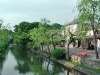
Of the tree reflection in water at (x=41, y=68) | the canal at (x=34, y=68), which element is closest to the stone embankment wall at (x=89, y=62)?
the canal at (x=34, y=68)

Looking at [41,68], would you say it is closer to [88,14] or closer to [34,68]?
[34,68]

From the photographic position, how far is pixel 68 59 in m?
27.6

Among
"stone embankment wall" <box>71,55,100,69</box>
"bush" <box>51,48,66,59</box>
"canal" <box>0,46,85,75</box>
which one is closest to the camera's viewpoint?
"stone embankment wall" <box>71,55,100,69</box>

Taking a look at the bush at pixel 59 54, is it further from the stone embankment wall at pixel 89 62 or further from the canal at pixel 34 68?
the stone embankment wall at pixel 89 62

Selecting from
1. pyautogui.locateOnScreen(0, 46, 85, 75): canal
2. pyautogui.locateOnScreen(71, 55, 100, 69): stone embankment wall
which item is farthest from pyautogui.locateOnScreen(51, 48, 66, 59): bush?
pyautogui.locateOnScreen(71, 55, 100, 69): stone embankment wall

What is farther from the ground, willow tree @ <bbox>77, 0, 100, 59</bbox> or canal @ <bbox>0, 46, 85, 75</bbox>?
willow tree @ <bbox>77, 0, 100, 59</bbox>

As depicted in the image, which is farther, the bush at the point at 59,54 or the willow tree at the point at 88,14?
the bush at the point at 59,54

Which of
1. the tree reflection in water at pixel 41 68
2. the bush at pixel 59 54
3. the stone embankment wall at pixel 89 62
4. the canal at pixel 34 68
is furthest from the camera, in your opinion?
the bush at pixel 59 54

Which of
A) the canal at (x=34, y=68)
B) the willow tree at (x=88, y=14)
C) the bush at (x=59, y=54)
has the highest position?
the willow tree at (x=88, y=14)

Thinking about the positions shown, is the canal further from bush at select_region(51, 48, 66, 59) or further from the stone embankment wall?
the stone embankment wall

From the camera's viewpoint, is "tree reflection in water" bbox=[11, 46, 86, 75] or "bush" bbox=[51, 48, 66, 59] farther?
"bush" bbox=[51, 48, 66, 59]

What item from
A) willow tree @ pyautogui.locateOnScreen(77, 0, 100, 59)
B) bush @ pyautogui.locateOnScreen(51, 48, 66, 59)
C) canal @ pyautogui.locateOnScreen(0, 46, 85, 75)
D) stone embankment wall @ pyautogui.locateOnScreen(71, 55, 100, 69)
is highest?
willow tree @ pyautogui.locateOnScreen(77, 0, 100, 59)

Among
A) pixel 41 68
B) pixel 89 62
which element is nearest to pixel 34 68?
pixel 41 68

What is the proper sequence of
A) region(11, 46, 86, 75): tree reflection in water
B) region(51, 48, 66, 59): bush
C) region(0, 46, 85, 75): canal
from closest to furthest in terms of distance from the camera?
region(0, 46, 85, 75): canal → region(11, 46, 86, 75): tree reflection in water → region(51, 48, 66, 59): bush
